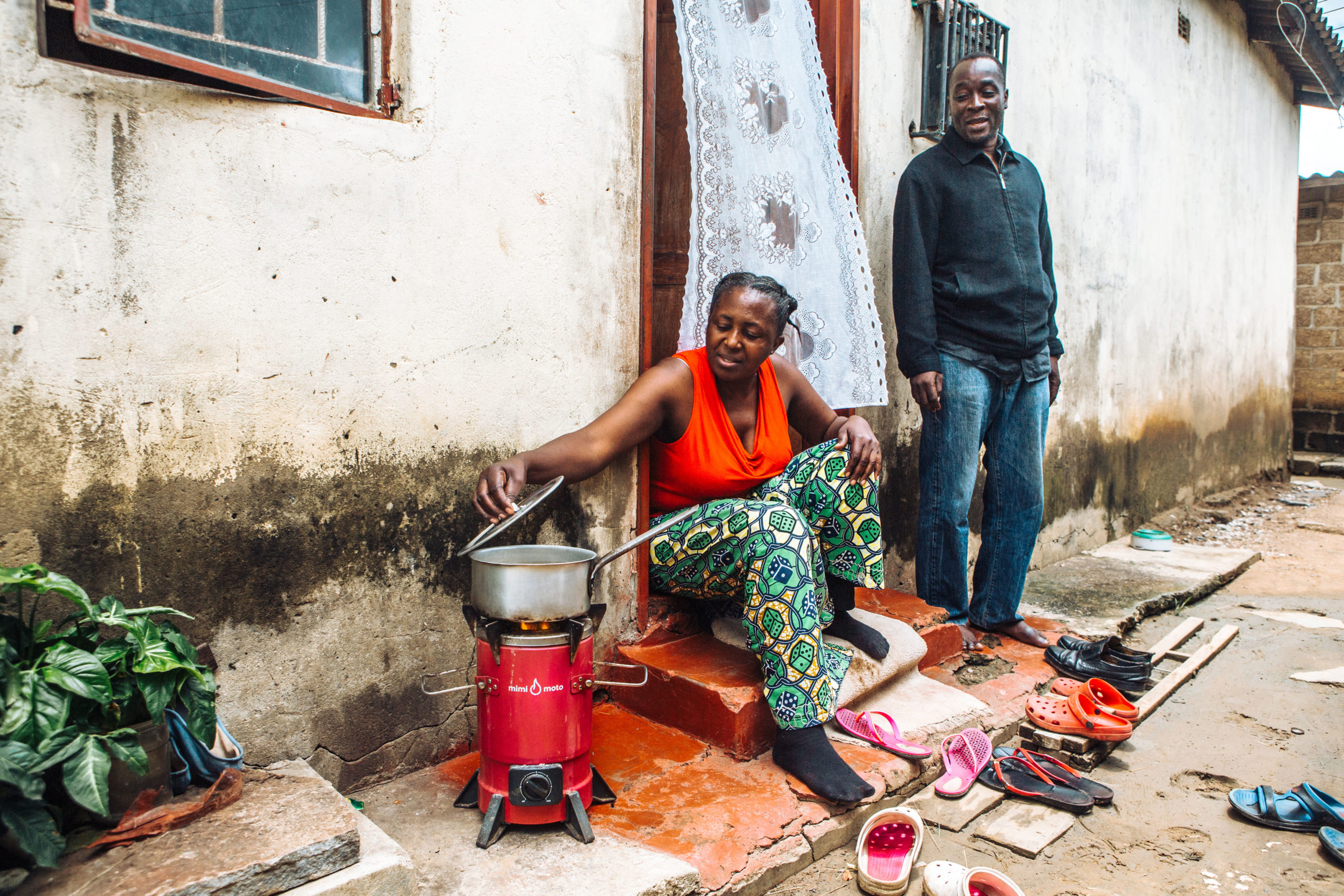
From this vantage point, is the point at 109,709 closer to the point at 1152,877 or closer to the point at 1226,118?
the point at 1152,877

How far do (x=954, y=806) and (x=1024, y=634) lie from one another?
140 cm

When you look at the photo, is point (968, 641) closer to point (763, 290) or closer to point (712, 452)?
point (712, 452)

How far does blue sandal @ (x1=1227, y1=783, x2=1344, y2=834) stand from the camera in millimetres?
2332

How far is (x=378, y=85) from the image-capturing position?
2176 millimetres

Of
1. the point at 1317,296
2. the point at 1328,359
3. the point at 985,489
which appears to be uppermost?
the point at 1317,296

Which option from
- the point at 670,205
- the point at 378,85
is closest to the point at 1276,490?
the point at 670,205

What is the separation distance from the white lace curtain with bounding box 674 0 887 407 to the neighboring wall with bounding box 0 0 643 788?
0.79ft

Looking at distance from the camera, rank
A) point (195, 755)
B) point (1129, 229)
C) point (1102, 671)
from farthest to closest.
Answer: point (1129, 229) → point (1102, 671) → point (195, 755)

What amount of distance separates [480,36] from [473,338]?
2.57 feet

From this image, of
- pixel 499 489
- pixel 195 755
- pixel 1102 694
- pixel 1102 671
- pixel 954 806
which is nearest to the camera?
pixel 195 755

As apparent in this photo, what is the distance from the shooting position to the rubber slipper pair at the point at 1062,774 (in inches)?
98.9

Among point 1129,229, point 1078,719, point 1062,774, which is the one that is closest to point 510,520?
point 1062,774

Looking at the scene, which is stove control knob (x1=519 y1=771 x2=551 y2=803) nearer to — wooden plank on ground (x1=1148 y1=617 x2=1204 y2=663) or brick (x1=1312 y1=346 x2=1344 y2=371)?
wooden plank on ground (x1=1148 y1=617 x2=1204 y2=663)

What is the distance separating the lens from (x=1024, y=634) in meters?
3.67
